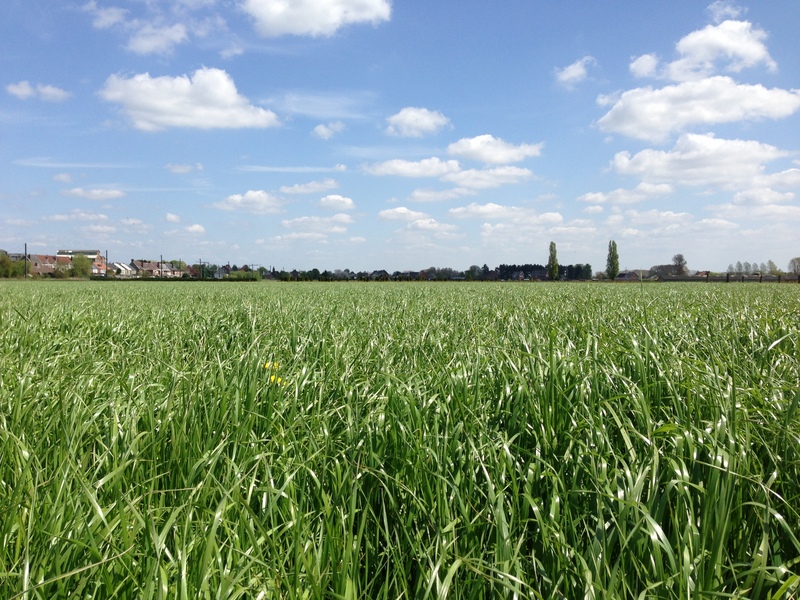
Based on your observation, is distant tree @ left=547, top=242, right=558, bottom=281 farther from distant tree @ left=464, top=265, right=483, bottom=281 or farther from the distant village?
distant tree @ left=464, top=265, right=483, bottom=281

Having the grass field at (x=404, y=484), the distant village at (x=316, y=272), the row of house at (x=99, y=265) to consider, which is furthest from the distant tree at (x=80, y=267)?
the grass field at (x=404, y=484)

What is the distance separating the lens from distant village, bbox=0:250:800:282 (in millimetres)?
73938

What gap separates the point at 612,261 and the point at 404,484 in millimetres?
104286

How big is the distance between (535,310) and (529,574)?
583 cm

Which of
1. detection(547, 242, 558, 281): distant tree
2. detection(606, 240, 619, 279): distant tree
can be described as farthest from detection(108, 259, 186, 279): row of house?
detection(606, 240, 619, 279): distant tree

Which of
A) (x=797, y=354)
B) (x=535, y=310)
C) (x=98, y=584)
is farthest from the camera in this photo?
(x=535, y=310)

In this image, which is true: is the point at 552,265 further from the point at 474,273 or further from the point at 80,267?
the point at 80,267

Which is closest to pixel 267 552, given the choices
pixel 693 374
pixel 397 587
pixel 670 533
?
pixel 397 587

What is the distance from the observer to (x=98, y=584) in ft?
4.58

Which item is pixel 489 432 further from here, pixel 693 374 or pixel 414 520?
pixel 693 374

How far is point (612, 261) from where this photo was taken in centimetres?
9788

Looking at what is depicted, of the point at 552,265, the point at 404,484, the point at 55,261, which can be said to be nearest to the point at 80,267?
the point at 55,261

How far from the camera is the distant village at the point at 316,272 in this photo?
243 feet

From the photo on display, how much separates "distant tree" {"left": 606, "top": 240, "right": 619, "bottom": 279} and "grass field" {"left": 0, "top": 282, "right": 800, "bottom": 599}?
100 m
